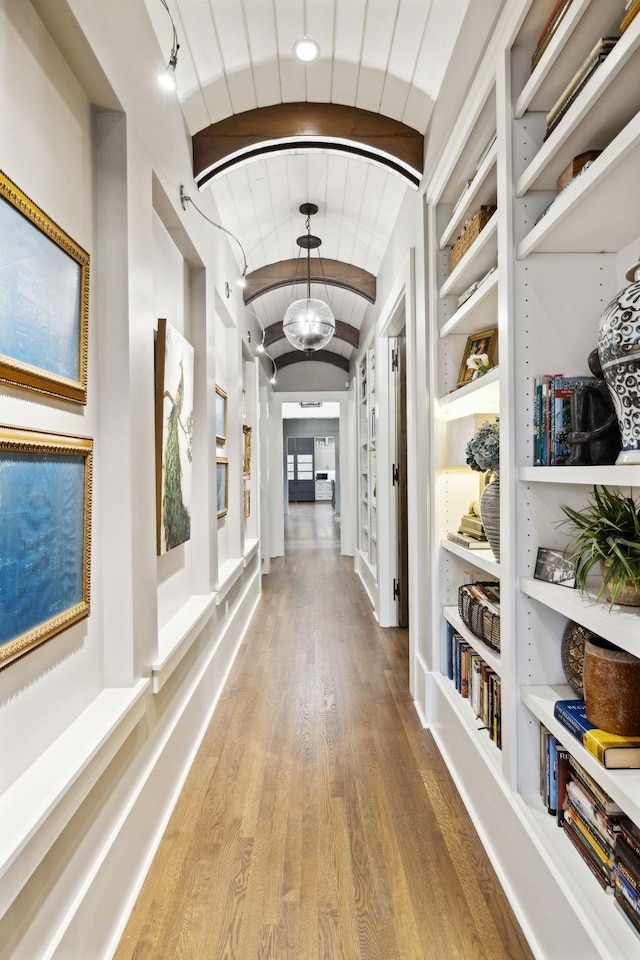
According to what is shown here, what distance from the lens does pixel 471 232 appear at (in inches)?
76.5

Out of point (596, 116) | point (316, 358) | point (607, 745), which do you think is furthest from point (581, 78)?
point (316, 358)

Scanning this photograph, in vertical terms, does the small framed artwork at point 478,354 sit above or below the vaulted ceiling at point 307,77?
below

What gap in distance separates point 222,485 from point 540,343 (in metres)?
2.26

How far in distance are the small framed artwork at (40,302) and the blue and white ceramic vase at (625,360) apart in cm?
120

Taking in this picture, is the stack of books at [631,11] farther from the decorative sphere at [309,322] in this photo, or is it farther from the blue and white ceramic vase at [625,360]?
the decorative sphere at [309,322]

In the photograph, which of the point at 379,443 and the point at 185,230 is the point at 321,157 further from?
the point at 379,443

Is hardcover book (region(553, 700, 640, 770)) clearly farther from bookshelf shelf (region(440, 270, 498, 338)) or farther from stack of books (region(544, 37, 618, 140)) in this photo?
stack of books (region(544, 37, 618, 140))

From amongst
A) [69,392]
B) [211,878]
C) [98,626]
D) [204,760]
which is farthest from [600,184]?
[204,760]

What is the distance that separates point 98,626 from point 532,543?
125cm

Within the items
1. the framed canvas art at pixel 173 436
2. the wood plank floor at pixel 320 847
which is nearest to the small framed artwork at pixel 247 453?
the wood plank floor at pixel 320 847

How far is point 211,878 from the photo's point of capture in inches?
62.1

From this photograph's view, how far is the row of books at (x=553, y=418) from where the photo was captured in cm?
138

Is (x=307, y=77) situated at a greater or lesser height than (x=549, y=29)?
greater

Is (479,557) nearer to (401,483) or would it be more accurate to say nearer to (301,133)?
(301,133)
